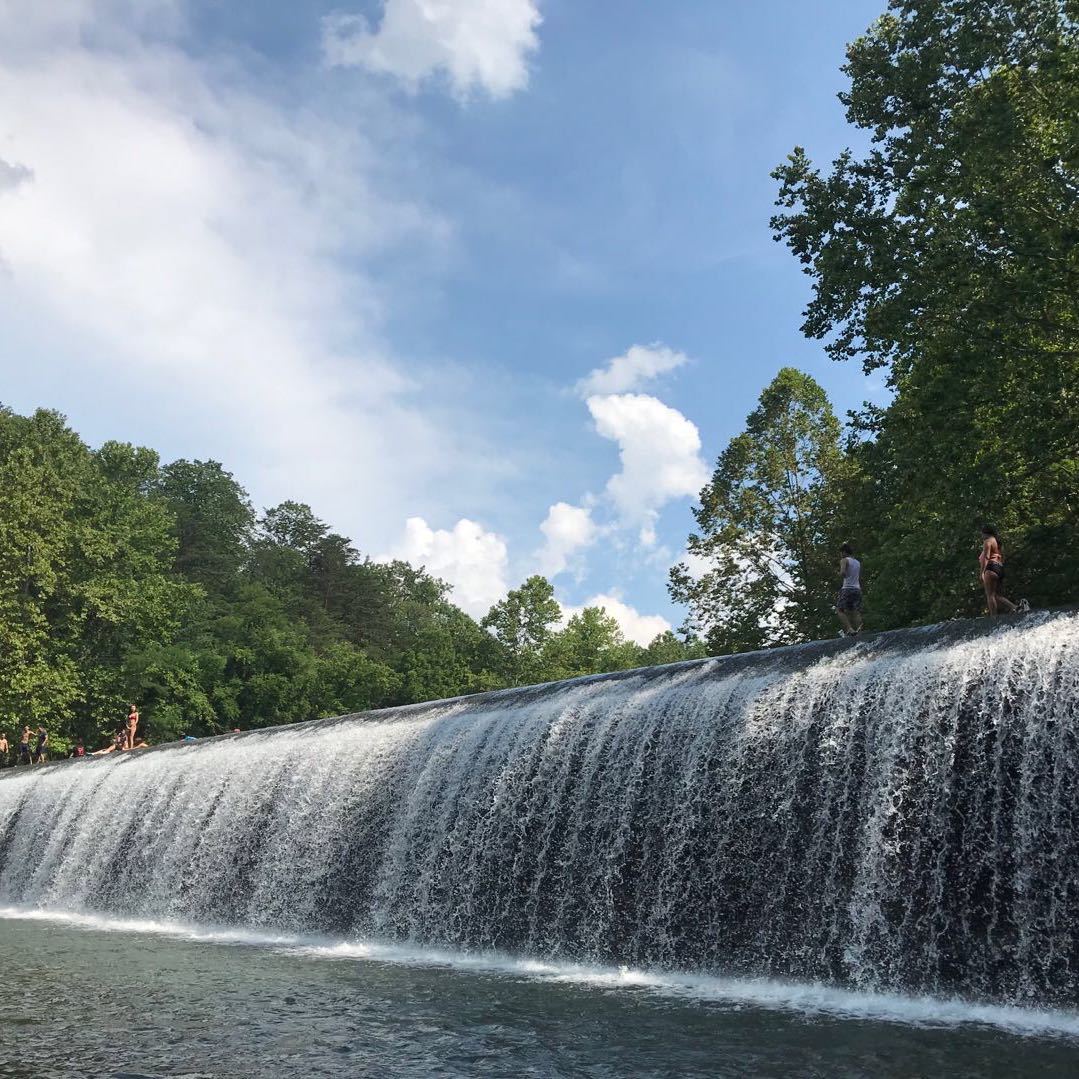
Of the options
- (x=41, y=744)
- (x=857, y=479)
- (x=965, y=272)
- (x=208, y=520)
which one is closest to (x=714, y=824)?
(x=965, y=272)

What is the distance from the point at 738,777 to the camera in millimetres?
11281

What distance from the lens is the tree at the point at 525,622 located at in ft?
169

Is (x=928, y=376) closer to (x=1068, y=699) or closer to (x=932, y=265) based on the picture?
(x=932, y=265)

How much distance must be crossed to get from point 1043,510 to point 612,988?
15.3 m

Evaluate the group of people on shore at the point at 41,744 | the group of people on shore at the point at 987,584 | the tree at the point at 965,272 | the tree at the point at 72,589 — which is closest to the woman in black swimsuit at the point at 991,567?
the group of people on shore at the point at 987,584

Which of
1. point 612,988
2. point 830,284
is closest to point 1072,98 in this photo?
point 830,284

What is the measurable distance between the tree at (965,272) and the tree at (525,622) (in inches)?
1215

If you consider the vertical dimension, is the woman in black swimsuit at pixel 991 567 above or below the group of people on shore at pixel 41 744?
above

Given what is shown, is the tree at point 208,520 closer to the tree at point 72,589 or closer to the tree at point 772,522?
the tree at point 72,589

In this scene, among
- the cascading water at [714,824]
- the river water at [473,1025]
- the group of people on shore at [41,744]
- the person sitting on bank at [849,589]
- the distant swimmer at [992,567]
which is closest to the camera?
the river water at [473,1025]

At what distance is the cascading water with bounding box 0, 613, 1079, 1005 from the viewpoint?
9.02m

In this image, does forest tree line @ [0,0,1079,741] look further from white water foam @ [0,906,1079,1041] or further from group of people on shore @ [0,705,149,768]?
white water foam @ [0,906,1079,1041]

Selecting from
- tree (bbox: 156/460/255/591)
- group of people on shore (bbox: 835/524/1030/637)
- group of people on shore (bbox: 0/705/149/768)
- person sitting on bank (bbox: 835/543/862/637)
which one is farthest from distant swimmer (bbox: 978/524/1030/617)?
tree (bbox: 156/460/255/591)

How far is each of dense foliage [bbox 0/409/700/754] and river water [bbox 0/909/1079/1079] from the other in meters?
29.0
